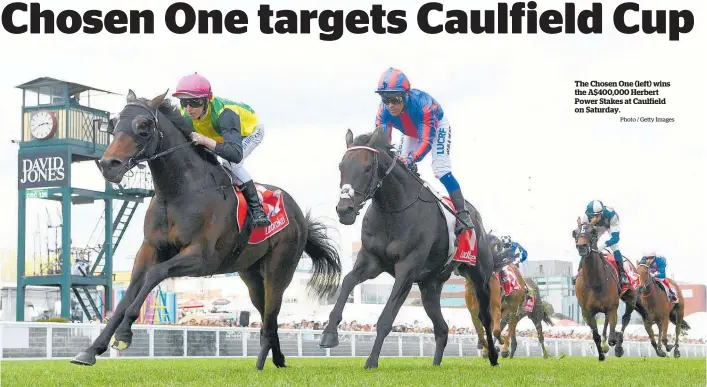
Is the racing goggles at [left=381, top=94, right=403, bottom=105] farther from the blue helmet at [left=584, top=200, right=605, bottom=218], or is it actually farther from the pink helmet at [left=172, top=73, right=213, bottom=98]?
the blue helmet at [left=584, top=200, right=605, bottom=218]

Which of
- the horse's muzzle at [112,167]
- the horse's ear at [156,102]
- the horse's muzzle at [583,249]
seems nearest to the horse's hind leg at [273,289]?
the horse's ear at [156,102]

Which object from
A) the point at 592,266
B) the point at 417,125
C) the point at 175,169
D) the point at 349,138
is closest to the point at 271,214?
the point at 349,138

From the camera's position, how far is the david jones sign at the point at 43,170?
36.8 metres

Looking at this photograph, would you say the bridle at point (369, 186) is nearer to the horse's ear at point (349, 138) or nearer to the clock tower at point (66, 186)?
the horse's ear at point (349, 138)

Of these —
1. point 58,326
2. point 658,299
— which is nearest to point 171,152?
point 58,326

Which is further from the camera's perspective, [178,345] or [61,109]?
[61,109]

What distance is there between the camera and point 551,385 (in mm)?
6457

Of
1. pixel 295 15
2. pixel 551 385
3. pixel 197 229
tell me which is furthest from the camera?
pixel 295 15

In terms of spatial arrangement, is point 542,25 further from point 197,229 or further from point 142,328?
point 142,328

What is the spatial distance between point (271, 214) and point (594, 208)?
6.99 metres

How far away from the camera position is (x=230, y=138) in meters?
7.79

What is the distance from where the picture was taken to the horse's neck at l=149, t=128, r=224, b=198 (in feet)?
24.3

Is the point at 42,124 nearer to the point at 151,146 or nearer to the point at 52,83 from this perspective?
the point at 52,83

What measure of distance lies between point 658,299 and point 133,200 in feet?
81.5
